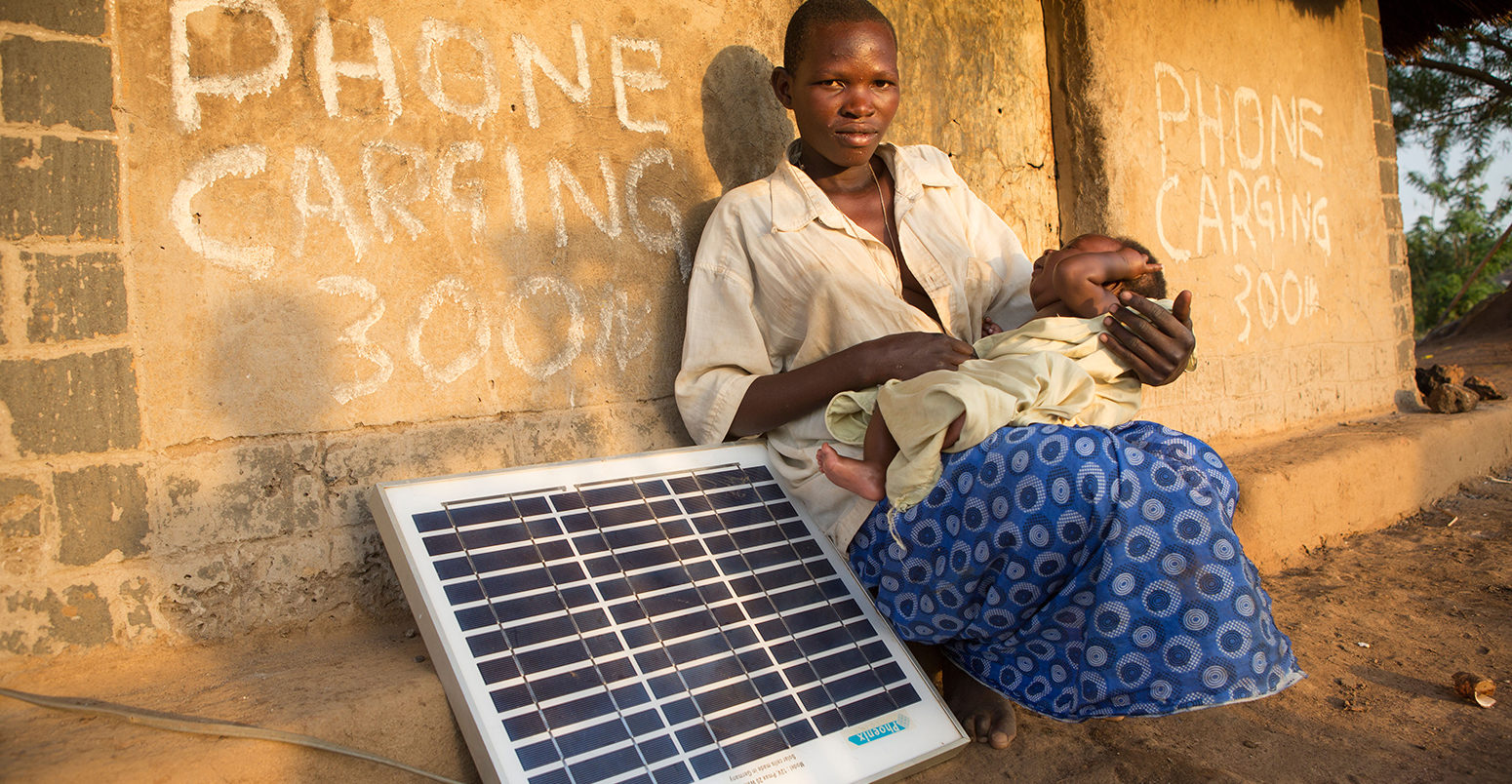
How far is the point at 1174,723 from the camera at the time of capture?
2184 mm

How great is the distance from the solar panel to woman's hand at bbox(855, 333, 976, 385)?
1.35ft

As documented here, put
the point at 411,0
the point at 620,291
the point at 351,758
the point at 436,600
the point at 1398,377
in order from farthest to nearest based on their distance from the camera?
the point at 1398,377 → the point at 620,291 → the point at 411,0 → the point at 436,600 → the point at 351,758

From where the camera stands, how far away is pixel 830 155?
8.25ft

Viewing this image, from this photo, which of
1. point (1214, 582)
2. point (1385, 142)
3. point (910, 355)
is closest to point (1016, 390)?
point (910, 355)

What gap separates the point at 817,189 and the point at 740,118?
17.5 inches

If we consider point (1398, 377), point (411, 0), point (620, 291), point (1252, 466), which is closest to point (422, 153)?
point (411, 0)

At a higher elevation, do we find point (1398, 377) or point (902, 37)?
point (902, 37)

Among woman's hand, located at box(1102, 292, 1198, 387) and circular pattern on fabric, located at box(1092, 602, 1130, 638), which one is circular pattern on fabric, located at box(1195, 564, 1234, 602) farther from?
woman's hand, located at box(1102, 292, 1198, 387)

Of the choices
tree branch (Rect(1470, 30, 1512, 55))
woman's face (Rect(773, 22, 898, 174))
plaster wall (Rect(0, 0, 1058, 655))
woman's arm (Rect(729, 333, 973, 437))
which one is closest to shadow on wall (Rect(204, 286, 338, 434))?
plaster wall (Rect(0, 0, 1058, 655))

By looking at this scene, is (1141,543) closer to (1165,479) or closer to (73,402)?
(1165,479)

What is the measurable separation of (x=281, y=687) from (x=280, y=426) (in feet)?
1.75

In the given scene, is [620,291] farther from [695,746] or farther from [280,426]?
[695,746]

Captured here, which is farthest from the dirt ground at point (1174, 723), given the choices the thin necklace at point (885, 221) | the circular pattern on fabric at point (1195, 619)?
the thin necklace at point (885, 221)

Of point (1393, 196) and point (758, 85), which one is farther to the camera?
point (1393, 196)
